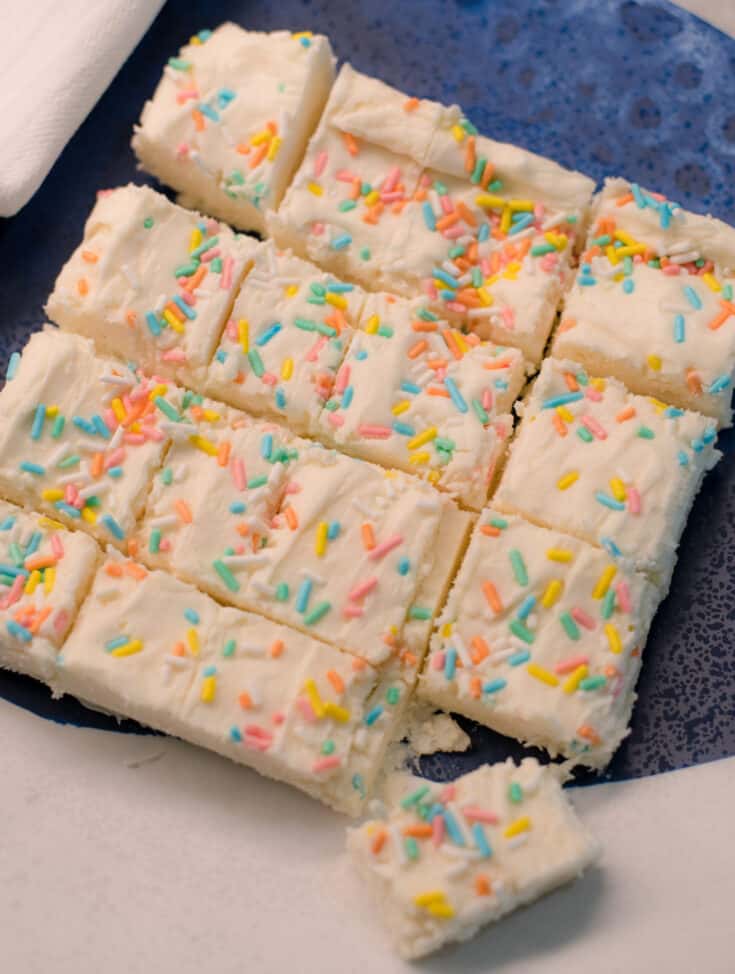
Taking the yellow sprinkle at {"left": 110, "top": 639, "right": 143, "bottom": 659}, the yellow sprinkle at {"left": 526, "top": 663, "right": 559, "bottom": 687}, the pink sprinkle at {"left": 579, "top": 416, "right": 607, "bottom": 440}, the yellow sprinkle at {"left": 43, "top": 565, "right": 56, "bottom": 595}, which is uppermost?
the pink sprinkle at {"left": 579, "top": 416, "right": 607, "bottom": 440}

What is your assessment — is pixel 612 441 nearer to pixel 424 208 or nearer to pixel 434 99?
pixel 424 208

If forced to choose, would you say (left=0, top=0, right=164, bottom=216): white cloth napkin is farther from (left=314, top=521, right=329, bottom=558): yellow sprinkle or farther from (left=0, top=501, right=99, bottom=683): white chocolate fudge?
(left=314, top=521, right=329, bottom=558): yellow sprinkle

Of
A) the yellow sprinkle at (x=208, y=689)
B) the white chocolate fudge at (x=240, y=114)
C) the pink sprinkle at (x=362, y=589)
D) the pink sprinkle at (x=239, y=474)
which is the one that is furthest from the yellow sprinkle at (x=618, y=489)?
the white chocolate fudge at (x=240, y=114)

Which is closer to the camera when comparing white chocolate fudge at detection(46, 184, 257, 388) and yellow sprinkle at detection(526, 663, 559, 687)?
yellow sprinkle at detection(526, 663, 559, 687)

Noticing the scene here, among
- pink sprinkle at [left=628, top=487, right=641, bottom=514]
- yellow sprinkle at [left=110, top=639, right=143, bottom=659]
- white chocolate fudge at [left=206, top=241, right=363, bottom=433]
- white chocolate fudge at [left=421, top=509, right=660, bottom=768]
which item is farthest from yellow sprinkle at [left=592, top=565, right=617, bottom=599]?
yellow sprinkle at [left=110, top=639, right=143, bottom=659]

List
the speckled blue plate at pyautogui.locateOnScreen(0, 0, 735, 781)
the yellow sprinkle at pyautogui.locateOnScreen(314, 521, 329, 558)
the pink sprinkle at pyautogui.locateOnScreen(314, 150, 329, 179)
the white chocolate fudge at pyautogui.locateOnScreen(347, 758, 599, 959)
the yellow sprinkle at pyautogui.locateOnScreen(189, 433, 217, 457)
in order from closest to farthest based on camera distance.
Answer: the white chocolate fudge at pyautogui.locateOnScreen(347, 758, 599, 959)
the yellow sprinkle at pyautogui.locateOnScreen(314, 521, 329, 558)
the yellow sprinkle at pyautogui.locateOnScreen(189, 433, 217, 457)
the pink sprinkle at pyautogui.locateOnScreen(314, 150, 329, 179)
the speckled blue plate at pyautogui.locateOnScreen(0, 0, 735, 781)

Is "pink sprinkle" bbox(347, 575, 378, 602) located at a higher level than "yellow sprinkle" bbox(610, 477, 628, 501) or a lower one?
lower

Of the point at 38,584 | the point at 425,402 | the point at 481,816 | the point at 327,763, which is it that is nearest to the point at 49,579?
the point at 38,584

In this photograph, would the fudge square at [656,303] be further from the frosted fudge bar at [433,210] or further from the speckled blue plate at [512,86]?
the speckled blue plate at [512,86]
